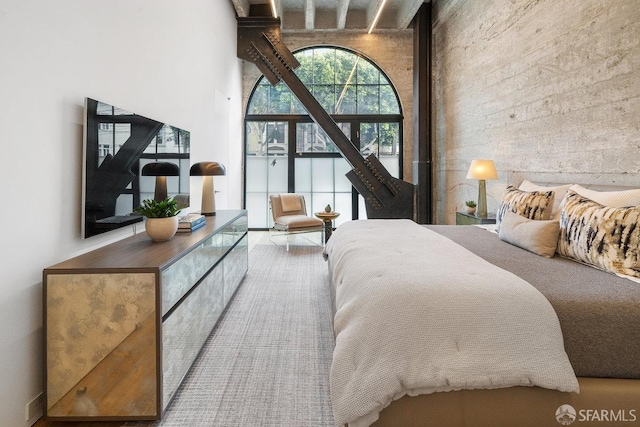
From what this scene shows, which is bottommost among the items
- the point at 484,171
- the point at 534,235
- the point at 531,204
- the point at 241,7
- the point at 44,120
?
the point at 534,235

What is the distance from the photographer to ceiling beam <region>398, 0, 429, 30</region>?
536cm

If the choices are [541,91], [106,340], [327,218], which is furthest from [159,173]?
[541,91]

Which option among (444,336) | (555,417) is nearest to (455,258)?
(444,336)

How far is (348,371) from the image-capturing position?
4.23 feet

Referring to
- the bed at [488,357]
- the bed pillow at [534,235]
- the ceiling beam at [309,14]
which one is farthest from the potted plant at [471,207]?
the ceiling beam at [309,14]

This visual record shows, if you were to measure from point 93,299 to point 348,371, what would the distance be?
1134mm

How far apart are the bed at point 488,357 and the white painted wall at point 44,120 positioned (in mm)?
1330

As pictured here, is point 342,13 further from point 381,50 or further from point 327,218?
point 327,218

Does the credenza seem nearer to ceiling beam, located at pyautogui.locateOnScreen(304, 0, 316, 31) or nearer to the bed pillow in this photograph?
the bed pillow

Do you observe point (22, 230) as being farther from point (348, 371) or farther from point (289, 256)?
point (289, 256)

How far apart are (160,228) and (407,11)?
549 centimetres

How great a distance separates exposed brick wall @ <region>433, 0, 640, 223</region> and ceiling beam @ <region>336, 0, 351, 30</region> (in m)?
1.53

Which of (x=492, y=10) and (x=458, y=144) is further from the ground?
(x=492, y=10)

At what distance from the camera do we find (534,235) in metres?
2.15
